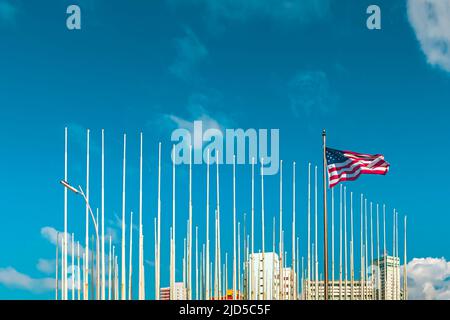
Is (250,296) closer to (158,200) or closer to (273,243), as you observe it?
(273,243)

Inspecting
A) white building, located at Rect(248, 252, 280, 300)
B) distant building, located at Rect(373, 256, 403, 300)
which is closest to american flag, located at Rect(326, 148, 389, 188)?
white building, located at Rect(248, 252, 280, 300)

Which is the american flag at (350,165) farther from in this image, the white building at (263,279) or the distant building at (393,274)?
the distant building at (393,274)

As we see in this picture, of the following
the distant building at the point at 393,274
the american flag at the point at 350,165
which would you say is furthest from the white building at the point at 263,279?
the american flag at the point at 350,165

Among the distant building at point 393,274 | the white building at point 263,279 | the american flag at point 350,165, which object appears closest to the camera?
the american flag at point 350,165

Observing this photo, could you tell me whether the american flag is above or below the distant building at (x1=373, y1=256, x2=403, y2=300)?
above

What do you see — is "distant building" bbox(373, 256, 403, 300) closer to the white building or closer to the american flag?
the white building

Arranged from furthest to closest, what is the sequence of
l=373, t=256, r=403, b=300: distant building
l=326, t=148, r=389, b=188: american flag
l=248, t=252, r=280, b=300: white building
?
l=373, t=256, r=403, b=300: distant building < l=248, t=252, r=280, b=300: white building < l=326, t=148, r=389, b=188: american flag

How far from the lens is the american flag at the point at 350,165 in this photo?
37.5m

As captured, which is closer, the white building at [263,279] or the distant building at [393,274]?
the white building at [263,279]

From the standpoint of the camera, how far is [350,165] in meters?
37.6

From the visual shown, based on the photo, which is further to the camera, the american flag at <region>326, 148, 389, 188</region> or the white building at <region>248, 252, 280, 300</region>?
the white building at <region>248, 252, 280, 300</region>

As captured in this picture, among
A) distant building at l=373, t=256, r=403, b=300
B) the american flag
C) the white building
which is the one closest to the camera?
the american flag

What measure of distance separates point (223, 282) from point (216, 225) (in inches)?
557

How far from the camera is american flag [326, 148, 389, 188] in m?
37.5
